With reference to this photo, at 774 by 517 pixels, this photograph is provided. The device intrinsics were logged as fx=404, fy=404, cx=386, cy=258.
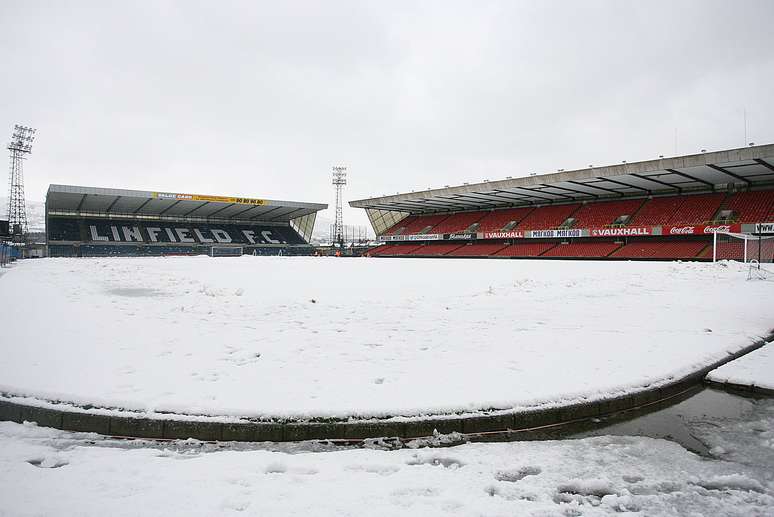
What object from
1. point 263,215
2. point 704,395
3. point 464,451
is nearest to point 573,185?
point 704,395

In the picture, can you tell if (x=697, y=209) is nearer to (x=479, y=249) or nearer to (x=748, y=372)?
(x=479, y=249)

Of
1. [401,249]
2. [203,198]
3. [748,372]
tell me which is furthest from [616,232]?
[203,198]

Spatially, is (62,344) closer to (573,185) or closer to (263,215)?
(573,185)

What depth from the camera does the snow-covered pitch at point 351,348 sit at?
13.4 ft

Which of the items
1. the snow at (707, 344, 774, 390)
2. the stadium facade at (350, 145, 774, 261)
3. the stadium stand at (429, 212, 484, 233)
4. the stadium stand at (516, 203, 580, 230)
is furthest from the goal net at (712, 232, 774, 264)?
the stadium stand at (429, 212, 484, 233)

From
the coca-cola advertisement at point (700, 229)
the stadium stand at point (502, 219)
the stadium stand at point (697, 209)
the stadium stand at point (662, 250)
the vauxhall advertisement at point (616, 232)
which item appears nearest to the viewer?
the vauxhall advertisement at point (616, 232)

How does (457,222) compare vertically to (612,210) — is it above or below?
above

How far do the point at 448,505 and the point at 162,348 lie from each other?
481cm

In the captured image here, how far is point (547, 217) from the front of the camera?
150 ft

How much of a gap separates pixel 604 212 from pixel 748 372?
4095 cm

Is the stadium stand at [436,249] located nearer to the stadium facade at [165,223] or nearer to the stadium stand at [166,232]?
the stadium facade at [165,223]

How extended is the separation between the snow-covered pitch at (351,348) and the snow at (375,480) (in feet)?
1.80

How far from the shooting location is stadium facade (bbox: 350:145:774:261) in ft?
98.4

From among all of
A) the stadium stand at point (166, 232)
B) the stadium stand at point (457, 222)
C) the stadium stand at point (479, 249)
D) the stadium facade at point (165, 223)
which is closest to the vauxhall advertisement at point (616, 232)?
the stadium stand at point (479, 249)
